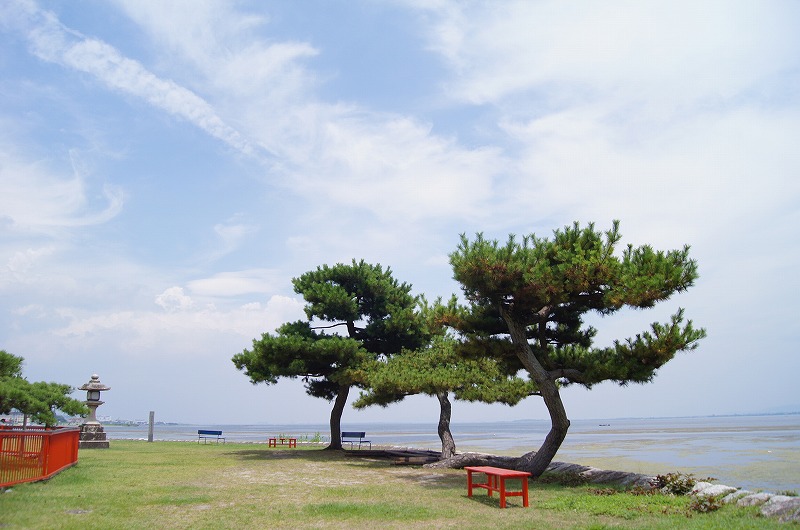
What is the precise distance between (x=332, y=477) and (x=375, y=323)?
385 inches

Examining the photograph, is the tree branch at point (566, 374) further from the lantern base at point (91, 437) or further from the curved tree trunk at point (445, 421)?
the lantern base at point (91, 437)

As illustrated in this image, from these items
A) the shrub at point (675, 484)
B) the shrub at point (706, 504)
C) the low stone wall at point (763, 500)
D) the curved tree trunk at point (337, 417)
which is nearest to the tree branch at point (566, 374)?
A: the shrub at point (675, 484)

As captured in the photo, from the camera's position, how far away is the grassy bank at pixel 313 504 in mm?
8203

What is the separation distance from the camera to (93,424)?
2378cm

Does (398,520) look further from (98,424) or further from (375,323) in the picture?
(98,424)

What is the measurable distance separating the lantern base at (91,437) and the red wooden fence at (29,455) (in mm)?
11268

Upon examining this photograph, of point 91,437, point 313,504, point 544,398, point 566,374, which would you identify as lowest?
point 313,504

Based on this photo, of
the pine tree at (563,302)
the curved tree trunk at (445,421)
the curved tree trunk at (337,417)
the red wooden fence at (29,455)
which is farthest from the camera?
the curved tree trunk at (337,417)

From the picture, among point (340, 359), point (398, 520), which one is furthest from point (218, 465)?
point (398, 520)

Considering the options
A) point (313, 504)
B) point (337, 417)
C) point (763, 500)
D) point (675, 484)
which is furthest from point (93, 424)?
point (763, 500)

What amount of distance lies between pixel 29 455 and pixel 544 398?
433 inches

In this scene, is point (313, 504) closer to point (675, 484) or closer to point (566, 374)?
point (675, 484)

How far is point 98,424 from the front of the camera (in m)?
24.1

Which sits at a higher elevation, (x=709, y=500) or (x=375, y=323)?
(x=375, y=323)
